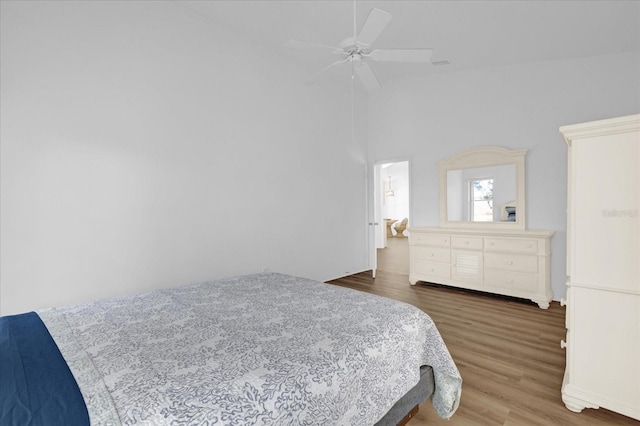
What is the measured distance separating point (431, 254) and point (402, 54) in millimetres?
2984

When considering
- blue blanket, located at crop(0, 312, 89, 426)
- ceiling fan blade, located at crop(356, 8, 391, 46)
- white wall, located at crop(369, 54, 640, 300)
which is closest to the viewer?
blue blanket, located at crop(0, 312, 89, 426)

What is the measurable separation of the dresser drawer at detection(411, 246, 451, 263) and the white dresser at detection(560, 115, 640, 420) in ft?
8.28

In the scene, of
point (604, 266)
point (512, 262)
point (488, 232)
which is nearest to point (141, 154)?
point (604, 266)

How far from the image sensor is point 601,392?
173 centimetres

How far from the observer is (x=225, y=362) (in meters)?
1.18

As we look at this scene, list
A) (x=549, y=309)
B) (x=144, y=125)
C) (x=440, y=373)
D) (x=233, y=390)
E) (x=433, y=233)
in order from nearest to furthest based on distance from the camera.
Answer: (x=233, y=390), (x=440, y=373), (x=144, y=125), (x=549, y=309), (x=433, y=233)

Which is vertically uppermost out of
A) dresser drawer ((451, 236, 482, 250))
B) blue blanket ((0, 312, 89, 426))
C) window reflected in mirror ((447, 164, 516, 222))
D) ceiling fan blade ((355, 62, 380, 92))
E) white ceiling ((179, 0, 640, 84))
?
white ceiling ((179, 0, 640, 84))

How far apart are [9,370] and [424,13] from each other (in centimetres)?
386

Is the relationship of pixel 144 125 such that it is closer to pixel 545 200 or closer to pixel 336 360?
pixel 336 360

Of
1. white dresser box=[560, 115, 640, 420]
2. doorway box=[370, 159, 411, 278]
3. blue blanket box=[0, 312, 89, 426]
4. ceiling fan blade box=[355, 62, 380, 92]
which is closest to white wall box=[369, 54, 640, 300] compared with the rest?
ceiling fan blade box=[355, 62, 380, 92]

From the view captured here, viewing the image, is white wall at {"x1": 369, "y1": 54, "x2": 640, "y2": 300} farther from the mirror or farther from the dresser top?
the dresser top

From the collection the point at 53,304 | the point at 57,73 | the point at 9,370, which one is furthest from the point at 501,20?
the point at 53,304

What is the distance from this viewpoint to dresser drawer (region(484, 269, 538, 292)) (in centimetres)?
367

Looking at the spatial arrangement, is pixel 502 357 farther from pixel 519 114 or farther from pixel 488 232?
pixel 519 114
